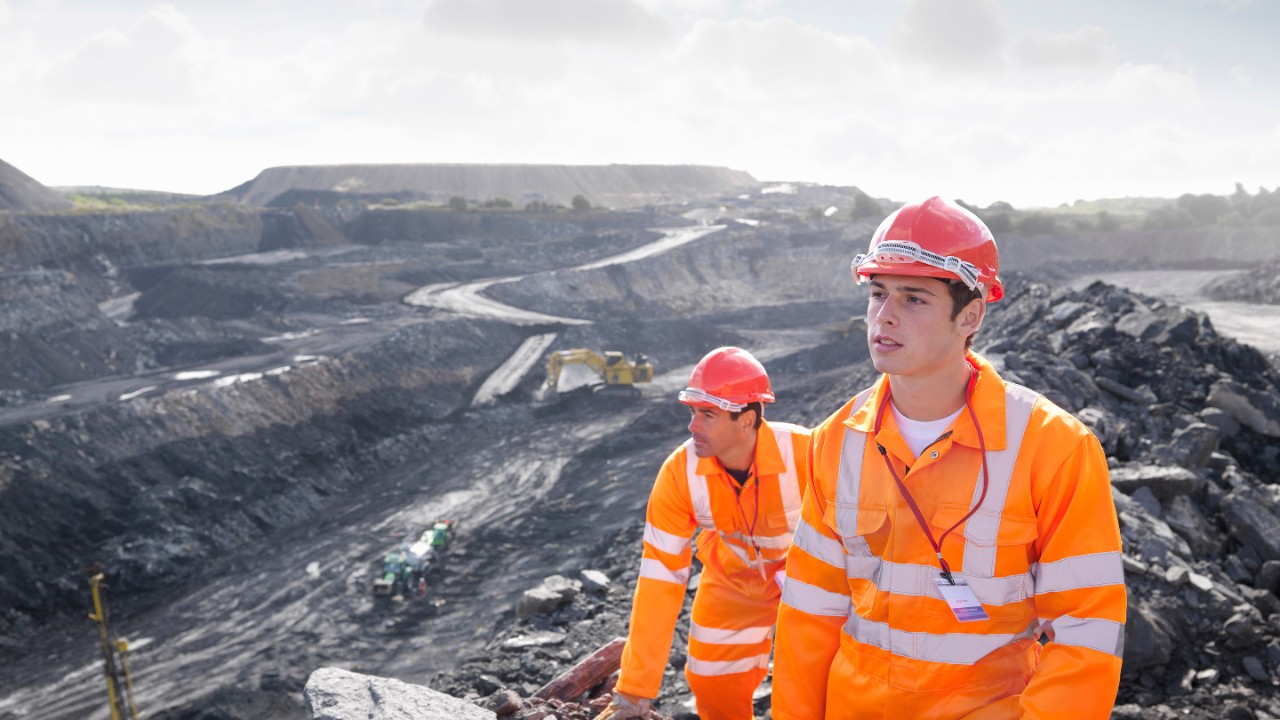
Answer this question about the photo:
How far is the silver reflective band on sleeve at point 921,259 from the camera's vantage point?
2.21m

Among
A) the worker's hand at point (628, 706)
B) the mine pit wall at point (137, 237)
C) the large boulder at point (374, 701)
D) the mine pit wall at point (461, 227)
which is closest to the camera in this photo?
the worker's hand at point (628, 706)

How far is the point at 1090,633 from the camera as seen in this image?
2.04 meters

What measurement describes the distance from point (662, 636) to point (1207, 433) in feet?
25.7

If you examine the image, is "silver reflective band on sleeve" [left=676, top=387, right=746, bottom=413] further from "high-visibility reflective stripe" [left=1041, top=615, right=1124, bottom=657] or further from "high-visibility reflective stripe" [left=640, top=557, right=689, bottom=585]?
"high-visibility reflective stripe" [left=1041, top=615, right=1124, bottom=657]

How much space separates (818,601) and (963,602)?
0.44m

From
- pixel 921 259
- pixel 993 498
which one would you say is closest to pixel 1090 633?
pixel 993 498

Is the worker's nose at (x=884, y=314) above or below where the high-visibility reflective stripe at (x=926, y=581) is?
above

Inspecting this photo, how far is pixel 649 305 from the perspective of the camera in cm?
3953

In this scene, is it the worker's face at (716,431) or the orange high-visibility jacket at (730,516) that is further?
the worker's face at (716,431)

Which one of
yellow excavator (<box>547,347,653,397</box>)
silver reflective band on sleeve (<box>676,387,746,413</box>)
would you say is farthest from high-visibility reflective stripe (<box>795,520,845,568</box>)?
yellow excavator (<box>547,347,653,397</box>)

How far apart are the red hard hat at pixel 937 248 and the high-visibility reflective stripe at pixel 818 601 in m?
0.95

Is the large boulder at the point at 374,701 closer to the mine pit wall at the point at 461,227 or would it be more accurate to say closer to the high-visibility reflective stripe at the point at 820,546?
the high-visibility reflective stripe at the point at 820,546

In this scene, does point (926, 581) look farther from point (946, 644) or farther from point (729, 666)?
point (729, 666)

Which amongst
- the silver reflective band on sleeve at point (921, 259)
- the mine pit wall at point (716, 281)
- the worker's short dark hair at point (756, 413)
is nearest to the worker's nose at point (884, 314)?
the silver reflective band on sleeve at point (921, 259)
